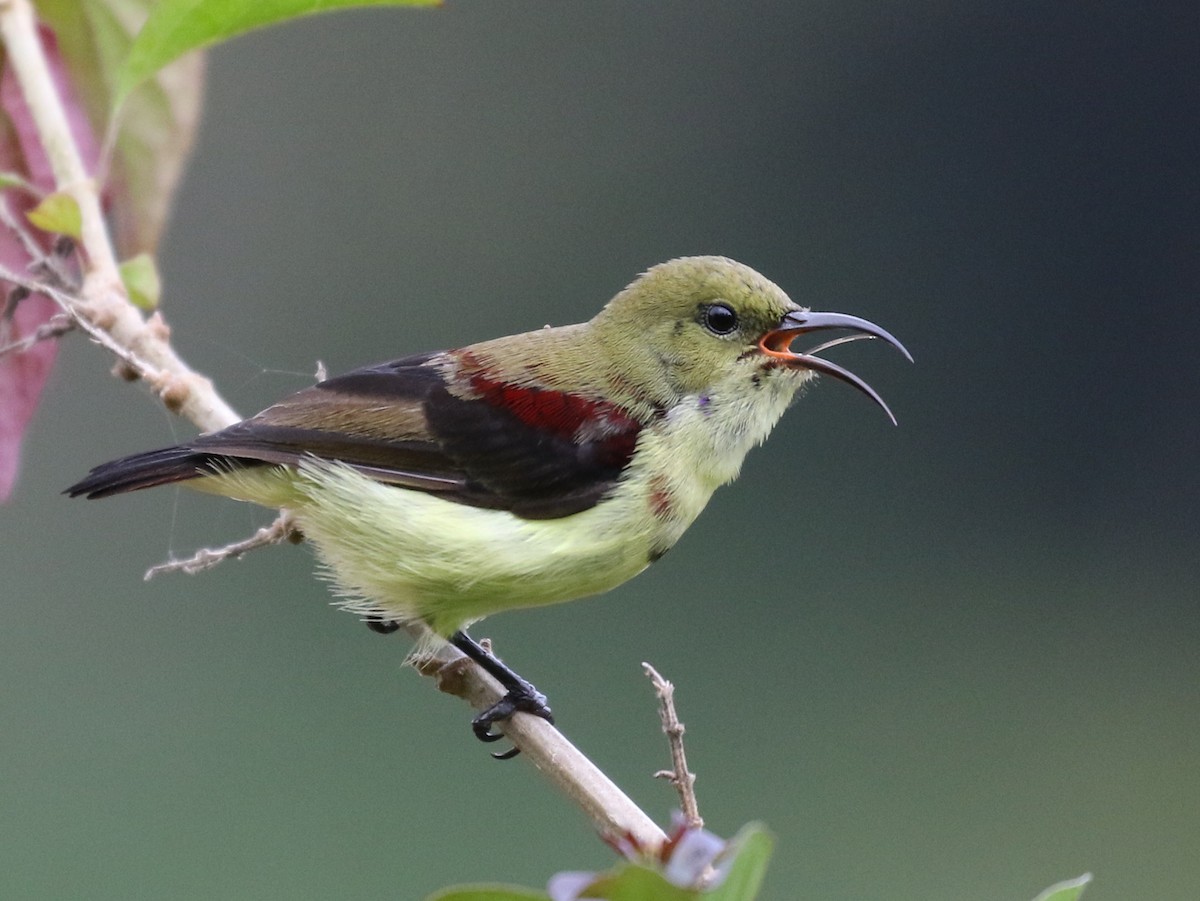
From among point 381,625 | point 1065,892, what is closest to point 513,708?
point 381,625

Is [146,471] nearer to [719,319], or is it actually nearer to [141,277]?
[141,277]

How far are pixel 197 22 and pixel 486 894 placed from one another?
5.33ft

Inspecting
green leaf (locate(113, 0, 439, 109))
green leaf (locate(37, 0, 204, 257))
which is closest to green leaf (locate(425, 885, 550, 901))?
green leaf (locate(113, 0, 439, 109))

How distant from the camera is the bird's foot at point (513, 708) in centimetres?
216

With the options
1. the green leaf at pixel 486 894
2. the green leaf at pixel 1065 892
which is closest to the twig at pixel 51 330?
the green leaf at pixel 486 894

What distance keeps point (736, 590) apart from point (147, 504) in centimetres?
346

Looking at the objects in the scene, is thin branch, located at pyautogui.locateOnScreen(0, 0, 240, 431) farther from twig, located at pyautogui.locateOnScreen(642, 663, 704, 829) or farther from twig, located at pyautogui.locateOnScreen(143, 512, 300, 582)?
twig, located at pyautogui.locateOnScreen(642, 663, 704, 829)

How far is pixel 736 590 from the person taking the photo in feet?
27.5

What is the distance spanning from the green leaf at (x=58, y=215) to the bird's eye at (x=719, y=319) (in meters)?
1.06

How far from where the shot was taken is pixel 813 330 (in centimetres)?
235

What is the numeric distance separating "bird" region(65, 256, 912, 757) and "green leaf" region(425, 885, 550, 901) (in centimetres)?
122

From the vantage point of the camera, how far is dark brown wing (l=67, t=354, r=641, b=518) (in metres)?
2.25

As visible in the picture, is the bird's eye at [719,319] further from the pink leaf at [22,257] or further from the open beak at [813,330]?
the pink leaf at [22,257]

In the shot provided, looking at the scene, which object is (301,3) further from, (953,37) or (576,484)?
(953,37)
